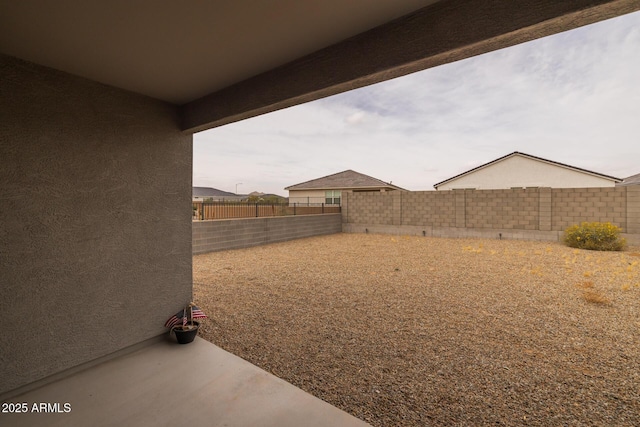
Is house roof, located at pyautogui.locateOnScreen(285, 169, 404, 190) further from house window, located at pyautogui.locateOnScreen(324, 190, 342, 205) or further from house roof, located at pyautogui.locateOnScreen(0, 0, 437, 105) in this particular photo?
house roof, located at pyautogui.locateOnScreen(0, 0, 437, 105)

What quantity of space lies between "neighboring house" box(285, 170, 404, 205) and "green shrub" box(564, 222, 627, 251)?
1117 cm

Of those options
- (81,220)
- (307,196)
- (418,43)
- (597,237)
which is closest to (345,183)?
(307,196)

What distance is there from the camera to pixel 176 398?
199cm

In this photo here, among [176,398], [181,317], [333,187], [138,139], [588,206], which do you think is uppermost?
[333,187]

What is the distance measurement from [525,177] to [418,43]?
766 inches

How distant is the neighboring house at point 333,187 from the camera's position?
19266 millimetres

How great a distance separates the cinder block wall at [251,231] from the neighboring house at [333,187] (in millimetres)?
7392

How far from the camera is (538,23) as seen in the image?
1.21 metres

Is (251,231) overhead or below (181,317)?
overhead

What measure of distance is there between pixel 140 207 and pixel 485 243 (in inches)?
416

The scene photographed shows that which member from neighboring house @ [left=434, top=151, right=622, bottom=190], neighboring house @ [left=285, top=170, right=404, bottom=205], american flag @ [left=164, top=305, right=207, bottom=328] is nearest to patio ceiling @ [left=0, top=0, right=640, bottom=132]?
american flag @ [left=164, top=305, right=207, bottom=328]

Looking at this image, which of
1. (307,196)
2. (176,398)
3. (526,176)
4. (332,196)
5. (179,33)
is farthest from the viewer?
(307,196)

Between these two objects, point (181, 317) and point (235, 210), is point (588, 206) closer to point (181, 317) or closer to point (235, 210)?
point (235, 210)

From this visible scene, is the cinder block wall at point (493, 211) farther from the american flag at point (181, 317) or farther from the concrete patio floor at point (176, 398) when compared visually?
the concrete patio floor at point (176, 398)
